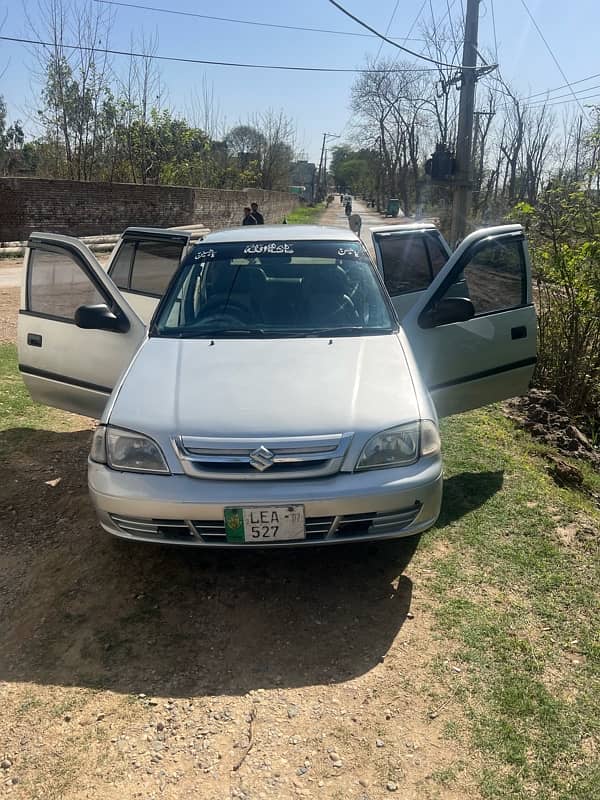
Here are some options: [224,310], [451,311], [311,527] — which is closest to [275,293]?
[224,310]

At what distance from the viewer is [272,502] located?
2.73m

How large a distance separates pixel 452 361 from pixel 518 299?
29.5 inches

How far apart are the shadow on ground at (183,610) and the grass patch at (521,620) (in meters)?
0.25

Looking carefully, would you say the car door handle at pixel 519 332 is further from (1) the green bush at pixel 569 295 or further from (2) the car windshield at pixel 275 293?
(1) the green bush at pixel 569 295

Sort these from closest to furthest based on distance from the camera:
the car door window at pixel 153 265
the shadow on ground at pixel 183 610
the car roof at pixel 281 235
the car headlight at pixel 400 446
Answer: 1. the shadow on ground at pixel 183 610
2. the car headlight at pixel 400 446
3. the car roof at pixel 281 235
4. the car door window at pixel 153 265

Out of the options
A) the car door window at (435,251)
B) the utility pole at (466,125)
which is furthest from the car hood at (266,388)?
the utility pole at (466,125)

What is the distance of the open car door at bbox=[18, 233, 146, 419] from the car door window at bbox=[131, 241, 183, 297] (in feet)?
2.60

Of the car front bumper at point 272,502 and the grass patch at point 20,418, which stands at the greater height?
the car front bumper at point 272,502

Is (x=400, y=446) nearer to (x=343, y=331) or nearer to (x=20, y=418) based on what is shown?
(x=343, y=331)

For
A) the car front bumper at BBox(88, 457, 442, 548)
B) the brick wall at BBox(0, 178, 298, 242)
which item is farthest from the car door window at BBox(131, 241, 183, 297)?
the brick wall at BBox(0, 178, 298, 242)

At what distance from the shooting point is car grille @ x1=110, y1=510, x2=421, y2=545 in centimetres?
281

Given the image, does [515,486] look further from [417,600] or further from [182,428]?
[182,428]

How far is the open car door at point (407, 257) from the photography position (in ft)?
17.0

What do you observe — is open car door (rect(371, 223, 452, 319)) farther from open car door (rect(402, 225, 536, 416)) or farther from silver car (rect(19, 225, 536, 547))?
open car door (rect(402, 225, 536, 416))
